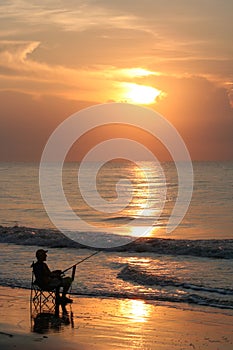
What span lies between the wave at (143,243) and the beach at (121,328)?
10034 mm

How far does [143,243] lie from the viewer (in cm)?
2586

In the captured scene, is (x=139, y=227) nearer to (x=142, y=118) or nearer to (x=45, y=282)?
(x=142, y=118)

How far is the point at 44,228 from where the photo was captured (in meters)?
33.8

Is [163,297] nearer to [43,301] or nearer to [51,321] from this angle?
[43,301]

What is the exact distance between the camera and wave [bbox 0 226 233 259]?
23.2m

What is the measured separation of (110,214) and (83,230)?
12.0 m

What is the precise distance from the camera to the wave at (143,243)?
2323cm

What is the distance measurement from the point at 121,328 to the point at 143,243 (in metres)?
15.2

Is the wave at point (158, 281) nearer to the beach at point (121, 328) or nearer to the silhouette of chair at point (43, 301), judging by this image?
the beach at point (121, 328)

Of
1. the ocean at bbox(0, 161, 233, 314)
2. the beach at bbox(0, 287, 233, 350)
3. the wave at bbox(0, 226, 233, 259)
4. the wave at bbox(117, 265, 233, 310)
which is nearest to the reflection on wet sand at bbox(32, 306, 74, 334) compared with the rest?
the beach at bbox(0, 287, 233, 350)

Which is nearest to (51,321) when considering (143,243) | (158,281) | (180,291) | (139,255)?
(180,291)

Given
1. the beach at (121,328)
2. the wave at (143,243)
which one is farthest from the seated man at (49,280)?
the wave at (143,243)

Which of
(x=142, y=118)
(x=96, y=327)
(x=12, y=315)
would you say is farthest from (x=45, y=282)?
(x=142, y=118)

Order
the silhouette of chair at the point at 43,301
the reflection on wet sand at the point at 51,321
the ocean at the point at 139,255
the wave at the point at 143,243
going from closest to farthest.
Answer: the reflection on wet sand at the point at 51,321
the silhouette of chair at the point at 43,301
the ocean at the point at 139,255
the wave at the point at 143,243
